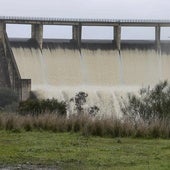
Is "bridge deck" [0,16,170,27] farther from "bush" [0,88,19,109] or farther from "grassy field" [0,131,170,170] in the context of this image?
"grassy field" [0,131,170,170]

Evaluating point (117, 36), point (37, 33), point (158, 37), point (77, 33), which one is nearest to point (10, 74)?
point (37, 33)

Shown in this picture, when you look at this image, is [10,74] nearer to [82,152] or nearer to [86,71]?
[86,71]

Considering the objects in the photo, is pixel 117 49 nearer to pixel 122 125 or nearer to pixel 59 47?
pixel 59 47

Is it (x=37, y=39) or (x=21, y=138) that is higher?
(x=37, y=39)

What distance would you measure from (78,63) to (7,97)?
10643 millimetres

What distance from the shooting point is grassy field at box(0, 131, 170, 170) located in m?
9.64

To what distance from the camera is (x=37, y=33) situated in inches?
2618

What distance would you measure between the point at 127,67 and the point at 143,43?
391 centimetres

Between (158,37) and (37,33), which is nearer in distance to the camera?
(37,33)

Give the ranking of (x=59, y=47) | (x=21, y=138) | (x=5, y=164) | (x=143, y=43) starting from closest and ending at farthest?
(x=5, y=164) < (x=21, y=138) < (x=59, y=47) < (x=143, y=43)

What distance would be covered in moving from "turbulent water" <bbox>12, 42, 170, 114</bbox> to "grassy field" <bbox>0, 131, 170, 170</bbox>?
47762mm

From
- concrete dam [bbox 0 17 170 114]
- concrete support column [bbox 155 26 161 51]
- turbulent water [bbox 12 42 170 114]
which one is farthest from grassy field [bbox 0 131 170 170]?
concrete support column [bbox 155 26 161 51]

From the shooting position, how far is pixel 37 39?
65.4 meters

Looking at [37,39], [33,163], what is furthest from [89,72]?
[33,163]
